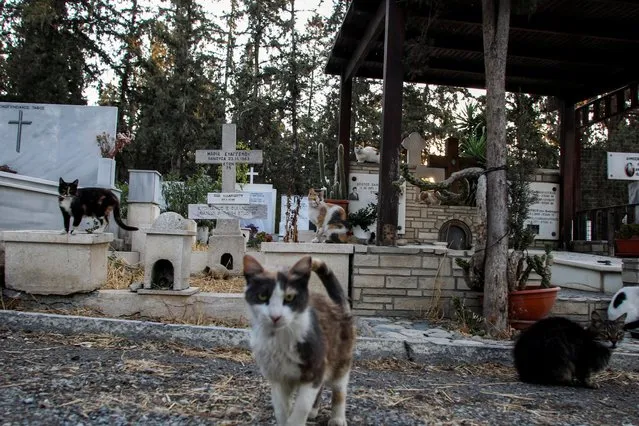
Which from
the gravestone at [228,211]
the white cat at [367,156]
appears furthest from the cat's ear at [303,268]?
the white cat at [367,156]

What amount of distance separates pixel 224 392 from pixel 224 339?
4.44 feet

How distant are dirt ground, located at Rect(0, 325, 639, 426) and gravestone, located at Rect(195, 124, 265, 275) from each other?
2.62 metres

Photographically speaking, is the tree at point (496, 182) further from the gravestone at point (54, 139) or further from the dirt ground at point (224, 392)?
the gravestone at point (54, 139)

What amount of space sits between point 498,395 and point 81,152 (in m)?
10.5

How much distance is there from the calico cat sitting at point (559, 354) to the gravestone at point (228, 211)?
12.8 ft

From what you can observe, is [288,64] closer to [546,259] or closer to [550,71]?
[550,71]

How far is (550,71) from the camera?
917cm

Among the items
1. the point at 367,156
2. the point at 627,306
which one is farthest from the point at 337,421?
the point at 367,156

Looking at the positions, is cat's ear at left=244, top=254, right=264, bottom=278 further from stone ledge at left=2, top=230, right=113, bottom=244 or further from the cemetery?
stone ledge at left=2, top=230, right=113, bottom=244

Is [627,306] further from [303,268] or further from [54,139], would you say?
[54,139]

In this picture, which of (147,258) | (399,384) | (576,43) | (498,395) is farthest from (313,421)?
(576,43)

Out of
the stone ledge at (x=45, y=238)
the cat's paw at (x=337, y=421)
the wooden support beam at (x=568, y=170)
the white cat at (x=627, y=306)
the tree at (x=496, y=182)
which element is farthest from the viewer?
the wooden support beam at (x=568, y=170)

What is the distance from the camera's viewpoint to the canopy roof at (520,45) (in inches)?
262

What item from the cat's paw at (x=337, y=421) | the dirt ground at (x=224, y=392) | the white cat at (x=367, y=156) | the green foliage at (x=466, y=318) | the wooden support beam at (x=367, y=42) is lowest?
the dirt ground at (x=224, y=392)
